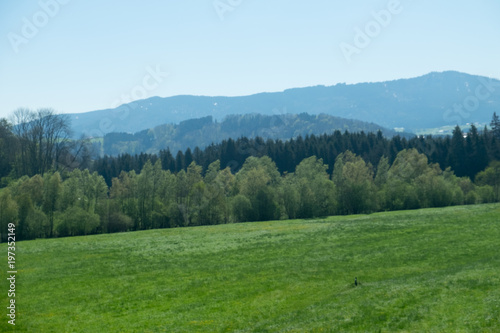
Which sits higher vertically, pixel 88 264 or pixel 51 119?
pixel 51 119

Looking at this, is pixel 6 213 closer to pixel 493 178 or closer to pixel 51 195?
pixel 51 195

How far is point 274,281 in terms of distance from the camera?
130 feet

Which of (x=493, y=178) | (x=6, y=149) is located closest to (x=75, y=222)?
(x=6, y=149)

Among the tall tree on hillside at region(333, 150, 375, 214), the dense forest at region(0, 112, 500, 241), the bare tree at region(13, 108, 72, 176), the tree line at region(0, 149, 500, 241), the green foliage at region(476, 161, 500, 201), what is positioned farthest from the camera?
the bare tree at region(13, 108, 72, 176)

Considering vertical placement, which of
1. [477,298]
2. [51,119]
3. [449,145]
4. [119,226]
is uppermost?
[51,119]

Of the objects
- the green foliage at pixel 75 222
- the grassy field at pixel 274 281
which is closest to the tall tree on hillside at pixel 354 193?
the grassy field at pixel 274 281

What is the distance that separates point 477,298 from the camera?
83.5ft

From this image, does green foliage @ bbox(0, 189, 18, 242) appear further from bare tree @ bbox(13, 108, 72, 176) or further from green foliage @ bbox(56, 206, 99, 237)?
bare tree @ bbox(13, 108, 72, 176)

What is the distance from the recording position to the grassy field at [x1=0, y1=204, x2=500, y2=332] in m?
25.8

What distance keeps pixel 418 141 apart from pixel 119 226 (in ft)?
370

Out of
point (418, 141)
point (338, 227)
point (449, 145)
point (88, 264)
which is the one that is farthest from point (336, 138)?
point (88, 264)

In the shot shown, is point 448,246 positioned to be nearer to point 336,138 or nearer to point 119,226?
point 119,226

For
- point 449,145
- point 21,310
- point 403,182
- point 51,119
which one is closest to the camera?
point 21,310

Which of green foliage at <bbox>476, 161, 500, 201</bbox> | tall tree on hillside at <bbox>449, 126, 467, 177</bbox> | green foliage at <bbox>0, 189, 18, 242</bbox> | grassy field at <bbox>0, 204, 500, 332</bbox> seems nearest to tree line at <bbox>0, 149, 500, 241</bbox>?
green foliage at <bbox>476, 161, 500, 201</bbox>
